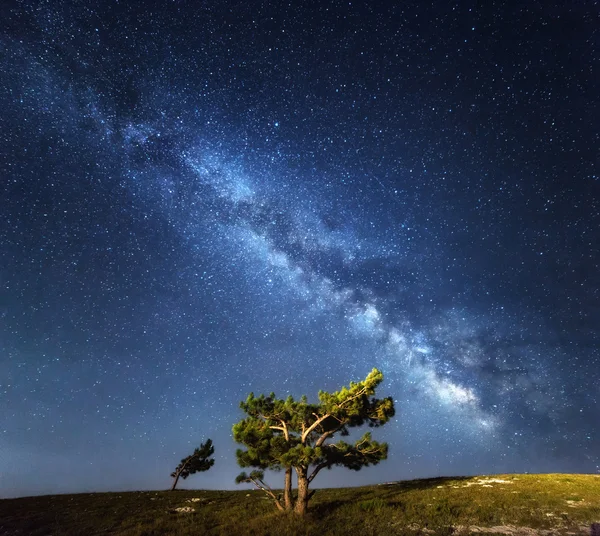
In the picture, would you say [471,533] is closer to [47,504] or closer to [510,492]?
[510,492]

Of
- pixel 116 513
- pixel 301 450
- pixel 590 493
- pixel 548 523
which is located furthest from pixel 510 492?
pixel 116 513

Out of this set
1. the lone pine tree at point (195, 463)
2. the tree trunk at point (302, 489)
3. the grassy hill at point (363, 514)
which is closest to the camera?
the grassy hill at point (363, 514)

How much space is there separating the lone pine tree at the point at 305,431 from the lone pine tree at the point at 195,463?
2617 cm

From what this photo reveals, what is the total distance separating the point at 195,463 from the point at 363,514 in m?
30.0

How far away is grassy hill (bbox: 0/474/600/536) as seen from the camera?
20.9 metres

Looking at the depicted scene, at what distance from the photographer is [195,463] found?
47.3 m

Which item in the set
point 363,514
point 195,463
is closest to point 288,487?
point 363,514

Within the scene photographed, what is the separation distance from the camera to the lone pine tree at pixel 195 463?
4666 centimetres

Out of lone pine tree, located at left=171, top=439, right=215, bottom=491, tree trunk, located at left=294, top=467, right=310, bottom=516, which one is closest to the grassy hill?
tree trunk, located at left=294, top=467, right=310, bottom=516

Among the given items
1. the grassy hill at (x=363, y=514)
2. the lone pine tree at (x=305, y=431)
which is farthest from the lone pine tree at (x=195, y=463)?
the lone pine tree at (x=305, y=431)

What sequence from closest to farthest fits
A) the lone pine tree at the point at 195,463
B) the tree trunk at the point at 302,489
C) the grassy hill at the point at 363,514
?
the grassy hill at the point at 363,514, the tree trunk at the point at 302,489, the lone pine tree at the point at 195,463

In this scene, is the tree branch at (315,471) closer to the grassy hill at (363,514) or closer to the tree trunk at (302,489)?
the tree trunk at (302,489)

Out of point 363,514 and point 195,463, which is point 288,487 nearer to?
point 363,514

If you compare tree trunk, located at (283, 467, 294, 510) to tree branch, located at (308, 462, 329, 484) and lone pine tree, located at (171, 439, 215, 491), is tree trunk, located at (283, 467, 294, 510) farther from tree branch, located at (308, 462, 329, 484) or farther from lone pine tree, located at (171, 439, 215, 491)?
lone pine tree, located at (171, 439, 215, 491)
